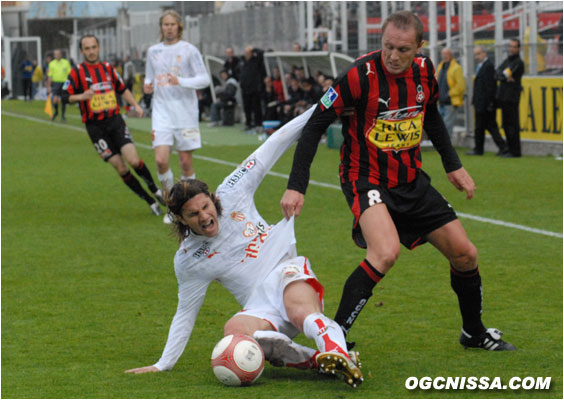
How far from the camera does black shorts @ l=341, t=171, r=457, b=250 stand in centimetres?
562

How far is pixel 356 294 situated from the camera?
5.43 metres

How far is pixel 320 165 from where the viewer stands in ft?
58.1

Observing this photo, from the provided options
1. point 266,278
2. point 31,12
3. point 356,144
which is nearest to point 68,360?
point 266,278

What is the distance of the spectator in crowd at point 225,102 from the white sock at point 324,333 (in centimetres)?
2276

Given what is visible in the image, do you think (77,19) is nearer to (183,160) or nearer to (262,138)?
(262,138)

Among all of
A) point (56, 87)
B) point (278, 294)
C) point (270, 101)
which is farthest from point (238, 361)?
point (56, 87)

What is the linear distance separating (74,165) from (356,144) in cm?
1399

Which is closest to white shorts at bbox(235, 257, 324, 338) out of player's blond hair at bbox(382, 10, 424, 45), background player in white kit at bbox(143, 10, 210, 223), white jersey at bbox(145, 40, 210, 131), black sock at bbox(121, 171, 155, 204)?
player's blond hair at bbox(382, 10, 424, 45)

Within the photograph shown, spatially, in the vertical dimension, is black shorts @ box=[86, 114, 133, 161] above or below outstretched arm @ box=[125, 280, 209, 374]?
above

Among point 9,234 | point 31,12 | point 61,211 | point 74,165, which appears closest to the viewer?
point 9,234

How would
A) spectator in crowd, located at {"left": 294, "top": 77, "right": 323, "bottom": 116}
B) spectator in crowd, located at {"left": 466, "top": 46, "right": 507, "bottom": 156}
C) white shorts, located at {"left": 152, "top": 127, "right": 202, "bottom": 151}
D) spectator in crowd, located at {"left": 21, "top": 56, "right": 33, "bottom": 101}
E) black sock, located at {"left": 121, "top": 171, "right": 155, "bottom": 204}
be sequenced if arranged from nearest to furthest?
1. white shorts, located at {"left": 152, "top": 127, "right": 202, "bottom": 151}
2. black sock, located at {"left": 121, "top": 171, "right": 155, "bottom": 204}
3. spectator in crowd, located at {"left": 466, "top": 46, "right": 507, "bottom": 156}
4. spectator in crowd, located at {"left": 294, "top": 77, "right": 323, "bottom": 116}
5. spectator in crowd, located at {"left": 21, "top": 56, "right": 33, "bottom": 101}

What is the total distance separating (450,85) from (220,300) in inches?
506

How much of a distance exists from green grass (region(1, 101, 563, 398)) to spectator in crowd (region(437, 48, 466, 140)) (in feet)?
15.3

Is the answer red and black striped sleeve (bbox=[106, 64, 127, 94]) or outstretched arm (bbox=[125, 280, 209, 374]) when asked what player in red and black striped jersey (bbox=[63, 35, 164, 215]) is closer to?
red and black striped sleeve (bbox=[106, 64, 127, 94])
